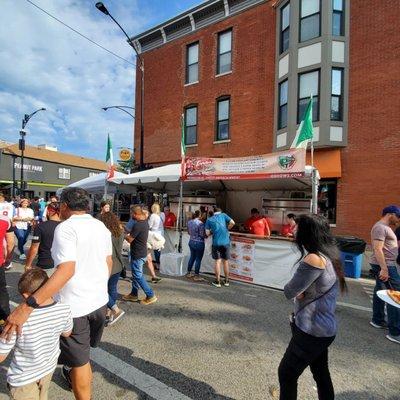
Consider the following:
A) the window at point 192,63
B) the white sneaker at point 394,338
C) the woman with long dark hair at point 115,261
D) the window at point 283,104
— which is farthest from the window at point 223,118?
the white sneaker at point 394,338

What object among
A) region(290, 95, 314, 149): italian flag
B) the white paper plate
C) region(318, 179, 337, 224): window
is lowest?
the white paper plate

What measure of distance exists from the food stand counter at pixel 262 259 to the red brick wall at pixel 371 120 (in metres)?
6.32

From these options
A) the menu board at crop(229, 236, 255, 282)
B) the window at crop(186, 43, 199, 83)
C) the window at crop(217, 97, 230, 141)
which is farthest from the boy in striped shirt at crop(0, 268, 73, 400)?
the window at crop(186, 43, 199, 83)

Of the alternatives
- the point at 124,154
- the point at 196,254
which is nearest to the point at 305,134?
the point at 196,254

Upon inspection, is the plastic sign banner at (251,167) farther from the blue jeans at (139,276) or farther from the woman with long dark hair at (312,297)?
the woman with long dark hair at (312,297)

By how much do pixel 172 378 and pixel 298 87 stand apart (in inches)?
508

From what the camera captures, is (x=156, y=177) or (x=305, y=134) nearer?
(x=305, y=134)

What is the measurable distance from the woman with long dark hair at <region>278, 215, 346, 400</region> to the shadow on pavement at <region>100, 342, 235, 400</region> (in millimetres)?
959

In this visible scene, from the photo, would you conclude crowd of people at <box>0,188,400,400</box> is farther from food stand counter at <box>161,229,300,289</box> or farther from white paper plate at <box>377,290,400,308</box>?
food stand counter at <box>161,229,300,289</box>

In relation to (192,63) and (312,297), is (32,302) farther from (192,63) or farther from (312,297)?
(192,63)

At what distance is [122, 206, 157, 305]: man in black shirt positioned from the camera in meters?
5.87

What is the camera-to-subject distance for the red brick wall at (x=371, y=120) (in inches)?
474

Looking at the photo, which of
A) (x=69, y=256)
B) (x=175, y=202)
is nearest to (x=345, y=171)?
(x=175, y=202)

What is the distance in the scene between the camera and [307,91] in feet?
44.8
